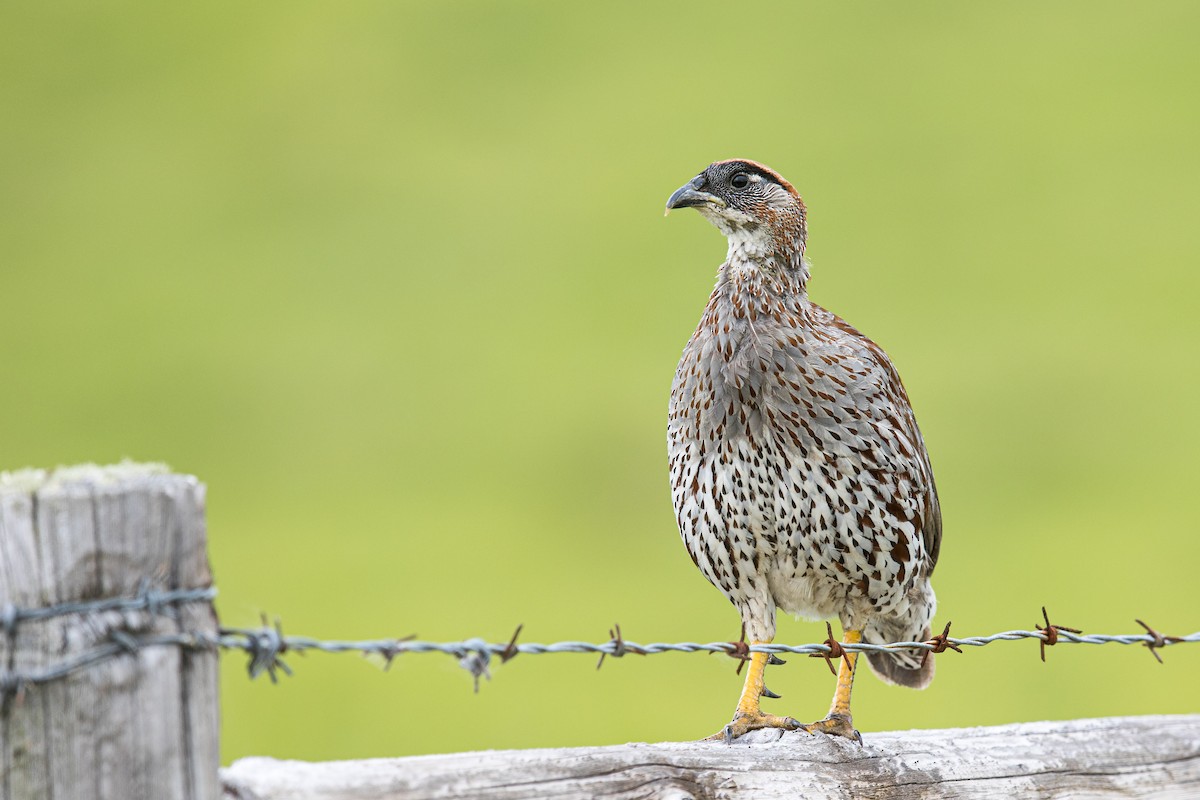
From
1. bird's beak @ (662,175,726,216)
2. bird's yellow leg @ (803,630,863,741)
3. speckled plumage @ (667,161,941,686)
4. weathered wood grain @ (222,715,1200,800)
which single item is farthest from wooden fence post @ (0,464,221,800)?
bird's beak @ (662,175,726,216)

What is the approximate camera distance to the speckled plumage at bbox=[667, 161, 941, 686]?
4.24 meters

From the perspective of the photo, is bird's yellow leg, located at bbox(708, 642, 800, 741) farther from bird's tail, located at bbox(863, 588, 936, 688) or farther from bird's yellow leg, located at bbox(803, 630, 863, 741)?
bird's tail, located at bbox(863, 588, 936, 688)

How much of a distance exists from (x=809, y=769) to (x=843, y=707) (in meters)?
0.90

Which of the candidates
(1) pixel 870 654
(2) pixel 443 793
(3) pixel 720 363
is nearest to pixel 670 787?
(2) pixel 443 793

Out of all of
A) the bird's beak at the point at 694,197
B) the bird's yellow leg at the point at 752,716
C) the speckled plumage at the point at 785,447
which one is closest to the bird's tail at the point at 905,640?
the speckled plumage at the point at 785,447

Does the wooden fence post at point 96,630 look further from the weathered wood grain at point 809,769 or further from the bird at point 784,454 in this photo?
the bird at point 784,454

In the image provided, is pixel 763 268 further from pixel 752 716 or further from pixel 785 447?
pixel 752 716

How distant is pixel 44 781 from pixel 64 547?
1.23 ft

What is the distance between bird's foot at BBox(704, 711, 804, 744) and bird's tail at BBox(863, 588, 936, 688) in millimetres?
786

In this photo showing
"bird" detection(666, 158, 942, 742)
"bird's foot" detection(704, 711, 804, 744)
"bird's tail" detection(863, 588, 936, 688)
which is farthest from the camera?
"bird's tail" detection(863, 588, 936, 688)

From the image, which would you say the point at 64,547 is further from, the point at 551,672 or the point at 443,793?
the point at 551,672

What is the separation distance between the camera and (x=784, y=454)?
423 cm

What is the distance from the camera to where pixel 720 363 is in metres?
4.40

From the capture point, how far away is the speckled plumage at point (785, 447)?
4238 millimetres
